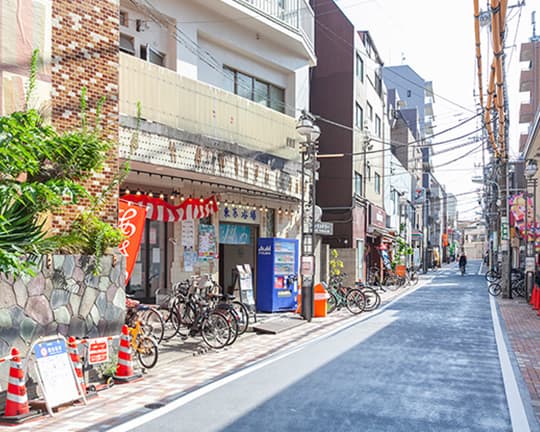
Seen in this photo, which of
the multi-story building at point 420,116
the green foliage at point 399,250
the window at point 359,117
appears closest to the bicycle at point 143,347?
the window at point 359,117

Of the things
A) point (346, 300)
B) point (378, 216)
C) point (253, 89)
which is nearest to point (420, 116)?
point (378, 216)

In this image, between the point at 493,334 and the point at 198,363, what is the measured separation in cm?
776

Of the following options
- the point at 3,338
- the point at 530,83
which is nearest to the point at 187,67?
the point at 3,338

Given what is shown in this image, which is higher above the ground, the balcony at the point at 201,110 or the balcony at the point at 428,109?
the balcony at the point at 428,109

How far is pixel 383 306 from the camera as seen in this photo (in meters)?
19.9

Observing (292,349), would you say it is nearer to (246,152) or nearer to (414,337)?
(414,337)

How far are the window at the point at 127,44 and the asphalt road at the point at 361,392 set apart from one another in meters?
8.37

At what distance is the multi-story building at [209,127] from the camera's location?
12430 mm

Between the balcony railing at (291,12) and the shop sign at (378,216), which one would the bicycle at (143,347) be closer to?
the balcony railing at (291,12)

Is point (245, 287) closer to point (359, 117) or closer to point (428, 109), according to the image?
point (359, 117)

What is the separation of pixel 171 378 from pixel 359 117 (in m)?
23.6

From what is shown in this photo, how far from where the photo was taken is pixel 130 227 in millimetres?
9586

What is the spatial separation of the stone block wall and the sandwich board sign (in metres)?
0.33

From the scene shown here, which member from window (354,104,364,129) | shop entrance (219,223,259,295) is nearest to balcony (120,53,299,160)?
shop entrance (219,223,259,295)
